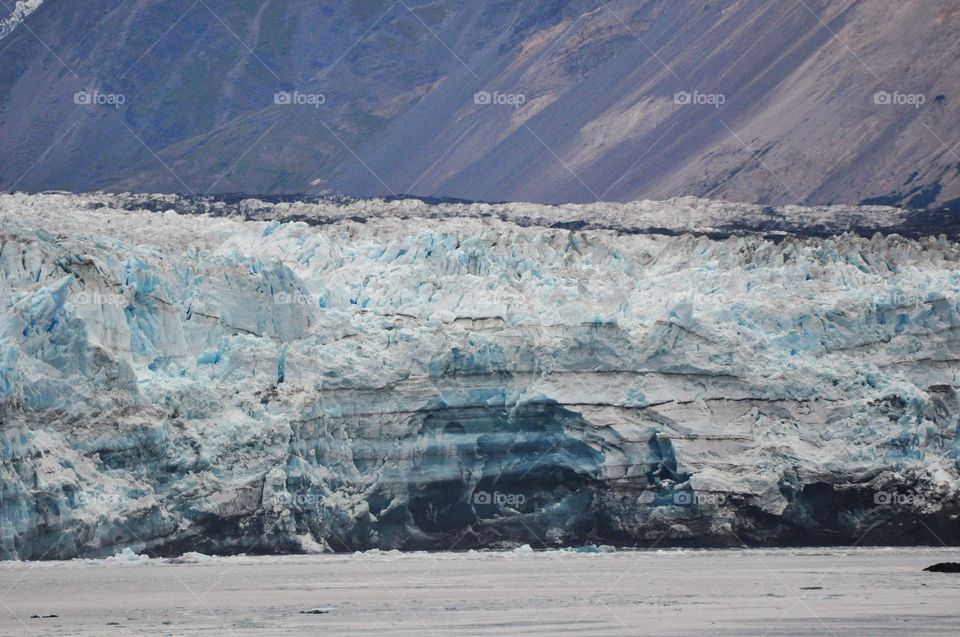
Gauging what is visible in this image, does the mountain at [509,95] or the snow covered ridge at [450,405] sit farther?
the mountain at [509,95]

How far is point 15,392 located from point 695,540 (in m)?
13.0

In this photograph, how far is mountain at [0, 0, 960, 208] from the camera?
104m

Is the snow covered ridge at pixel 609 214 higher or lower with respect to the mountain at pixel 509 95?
lower

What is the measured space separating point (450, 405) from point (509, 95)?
93.7 m

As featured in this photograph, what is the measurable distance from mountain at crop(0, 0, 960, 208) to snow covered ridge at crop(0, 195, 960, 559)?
6216 centimetres

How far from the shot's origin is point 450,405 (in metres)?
33.9

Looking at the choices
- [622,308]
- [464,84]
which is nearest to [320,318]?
[622,308]

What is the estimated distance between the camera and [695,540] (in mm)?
34812

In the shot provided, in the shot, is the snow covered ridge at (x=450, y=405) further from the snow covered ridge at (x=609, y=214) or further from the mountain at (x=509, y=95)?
the mountain at (x=509, y=95)

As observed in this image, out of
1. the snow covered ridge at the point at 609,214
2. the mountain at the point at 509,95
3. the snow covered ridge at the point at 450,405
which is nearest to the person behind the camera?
the snow covered ridge at the point at 450,405

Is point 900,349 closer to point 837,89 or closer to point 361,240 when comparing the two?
point 361,240

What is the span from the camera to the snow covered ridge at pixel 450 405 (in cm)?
3058

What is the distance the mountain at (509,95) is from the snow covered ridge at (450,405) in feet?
204

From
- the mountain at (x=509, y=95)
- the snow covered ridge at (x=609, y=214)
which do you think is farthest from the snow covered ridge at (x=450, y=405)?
the mountain at (x=509, y=95)
